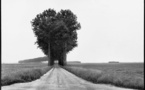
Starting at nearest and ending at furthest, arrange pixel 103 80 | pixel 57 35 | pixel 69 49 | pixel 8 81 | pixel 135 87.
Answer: pixel 135 87, pixel 8 81, pixel 103 80, pixel 57 35, pixel 69 49

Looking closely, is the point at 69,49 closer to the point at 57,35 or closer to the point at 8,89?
the point at 57,35

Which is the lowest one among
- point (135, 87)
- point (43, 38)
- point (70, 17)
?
point (135, 87)

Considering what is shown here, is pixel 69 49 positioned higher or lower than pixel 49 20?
lower

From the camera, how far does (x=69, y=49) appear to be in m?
83.2

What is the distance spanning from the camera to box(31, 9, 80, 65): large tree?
7762 centimetres

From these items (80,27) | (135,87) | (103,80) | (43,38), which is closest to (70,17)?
(80,27)

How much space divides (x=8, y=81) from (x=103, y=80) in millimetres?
7839

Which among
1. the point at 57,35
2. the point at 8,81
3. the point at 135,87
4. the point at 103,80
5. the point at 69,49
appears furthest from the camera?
the point at 69,49

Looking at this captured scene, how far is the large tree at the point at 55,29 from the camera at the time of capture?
77.6 m

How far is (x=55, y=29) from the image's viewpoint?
77.9 metres

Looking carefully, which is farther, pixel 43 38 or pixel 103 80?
A: pixel 43 38

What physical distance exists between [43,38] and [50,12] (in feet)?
21.9

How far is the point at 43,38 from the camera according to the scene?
259ft

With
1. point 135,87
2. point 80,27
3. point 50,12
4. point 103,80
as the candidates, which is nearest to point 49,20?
point 50,12
